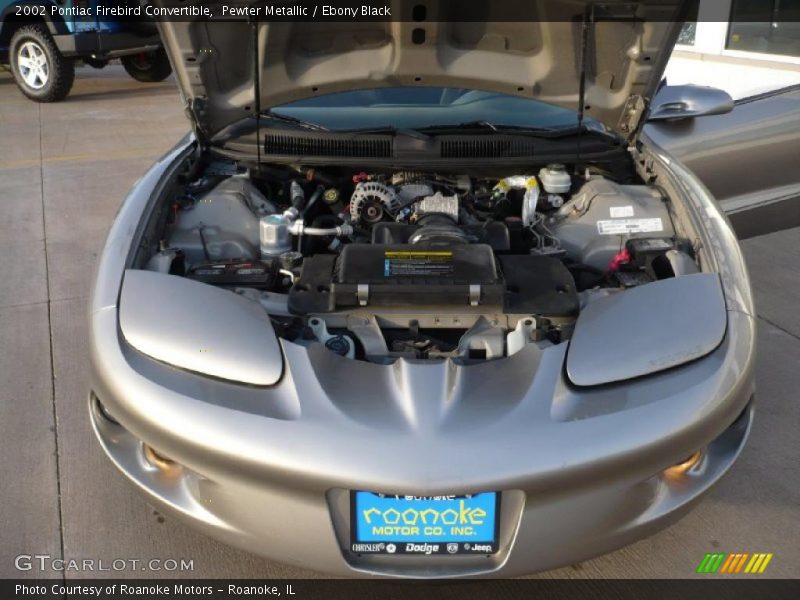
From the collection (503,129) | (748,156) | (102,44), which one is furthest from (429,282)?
(102,44)

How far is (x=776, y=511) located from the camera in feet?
7.63

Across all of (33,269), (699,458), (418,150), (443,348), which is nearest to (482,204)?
(418,150)

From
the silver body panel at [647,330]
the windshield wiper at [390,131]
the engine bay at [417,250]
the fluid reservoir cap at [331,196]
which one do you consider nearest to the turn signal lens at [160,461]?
the engine bay at [417,250]

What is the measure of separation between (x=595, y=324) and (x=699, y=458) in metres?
0.42

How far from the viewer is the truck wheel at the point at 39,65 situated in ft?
28.6

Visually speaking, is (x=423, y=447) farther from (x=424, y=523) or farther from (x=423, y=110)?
(x=423, y=110)

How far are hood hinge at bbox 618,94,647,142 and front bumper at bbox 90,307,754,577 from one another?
1.28m

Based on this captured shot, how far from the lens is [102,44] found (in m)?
8.70

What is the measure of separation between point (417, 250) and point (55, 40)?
823cm

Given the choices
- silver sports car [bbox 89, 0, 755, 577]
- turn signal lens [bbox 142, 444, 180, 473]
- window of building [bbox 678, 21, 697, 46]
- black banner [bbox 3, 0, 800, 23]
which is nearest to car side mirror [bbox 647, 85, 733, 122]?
silver sports car [bbox 89, 0, 755, 577]

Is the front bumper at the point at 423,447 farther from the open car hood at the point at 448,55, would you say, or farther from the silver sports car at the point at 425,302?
the open car hood at the point at 448,55

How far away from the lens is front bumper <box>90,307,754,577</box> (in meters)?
1.55

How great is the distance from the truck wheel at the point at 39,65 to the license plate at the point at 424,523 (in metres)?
8.95
